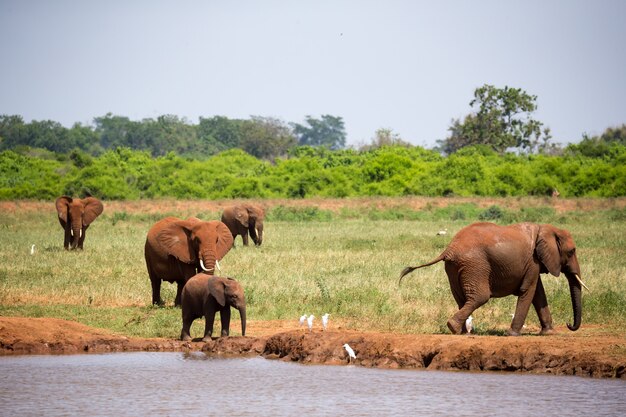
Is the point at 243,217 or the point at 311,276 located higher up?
the point at 243,217

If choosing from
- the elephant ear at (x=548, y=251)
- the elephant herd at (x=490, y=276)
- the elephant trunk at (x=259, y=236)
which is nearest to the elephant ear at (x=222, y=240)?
the elephant herd at (x=490, y=276)

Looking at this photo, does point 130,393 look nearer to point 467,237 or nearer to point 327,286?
point 467,237

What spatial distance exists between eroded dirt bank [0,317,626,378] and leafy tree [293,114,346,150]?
475 feet

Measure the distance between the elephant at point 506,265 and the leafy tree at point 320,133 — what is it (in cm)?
14446

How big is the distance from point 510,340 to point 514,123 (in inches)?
2876

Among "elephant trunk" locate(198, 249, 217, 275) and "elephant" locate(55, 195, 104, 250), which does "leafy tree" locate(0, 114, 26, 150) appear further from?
"elephant trunk" locate(198, 249, 217, 275)

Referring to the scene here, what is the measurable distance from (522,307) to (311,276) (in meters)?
7.89

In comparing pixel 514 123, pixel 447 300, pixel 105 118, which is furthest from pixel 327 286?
pixel 105 118

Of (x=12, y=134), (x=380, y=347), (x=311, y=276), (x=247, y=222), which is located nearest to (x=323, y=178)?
(x=247, y=222)

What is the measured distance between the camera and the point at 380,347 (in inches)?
567

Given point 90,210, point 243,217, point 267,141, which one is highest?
point 267,141

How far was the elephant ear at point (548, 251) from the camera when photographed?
15.7 metres

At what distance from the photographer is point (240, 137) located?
418 feet

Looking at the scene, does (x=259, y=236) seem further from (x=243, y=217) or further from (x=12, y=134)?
(x=12, y=134)
